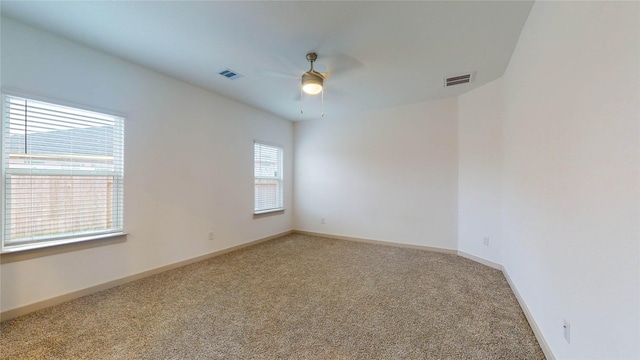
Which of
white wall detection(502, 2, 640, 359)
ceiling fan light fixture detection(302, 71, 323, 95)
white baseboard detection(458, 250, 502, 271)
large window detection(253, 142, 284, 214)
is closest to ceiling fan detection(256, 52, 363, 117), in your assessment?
ceiling fan light fixture detection(302, 71, 323, 95)

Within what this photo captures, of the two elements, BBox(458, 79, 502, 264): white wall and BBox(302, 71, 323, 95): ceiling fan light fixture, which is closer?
BBox(302, 71, 323, 95): ceiling fan light fixture

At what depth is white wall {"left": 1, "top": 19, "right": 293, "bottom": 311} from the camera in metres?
2.13

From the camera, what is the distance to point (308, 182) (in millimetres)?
5250

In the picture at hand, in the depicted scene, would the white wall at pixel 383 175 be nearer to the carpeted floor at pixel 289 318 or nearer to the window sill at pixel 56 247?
the carpeted floor at pixel 289 318

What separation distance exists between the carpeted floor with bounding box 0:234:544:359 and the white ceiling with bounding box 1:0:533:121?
8.42 feet

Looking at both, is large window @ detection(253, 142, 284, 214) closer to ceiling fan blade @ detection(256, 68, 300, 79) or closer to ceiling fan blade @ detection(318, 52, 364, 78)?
ceiling fan blade @ detection(256, 68, 300, 79)

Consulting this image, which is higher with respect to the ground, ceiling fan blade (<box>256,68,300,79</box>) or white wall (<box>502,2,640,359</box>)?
ceiling fan blade (<box>256,68,300,79</box>)

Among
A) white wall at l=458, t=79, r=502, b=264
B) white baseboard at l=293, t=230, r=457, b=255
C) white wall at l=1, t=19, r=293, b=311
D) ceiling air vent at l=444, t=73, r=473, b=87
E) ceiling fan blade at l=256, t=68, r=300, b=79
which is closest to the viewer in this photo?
white wall at l=1, t=19, r=293, b=311

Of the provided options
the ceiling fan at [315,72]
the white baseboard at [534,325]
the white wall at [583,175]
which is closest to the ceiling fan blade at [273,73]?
the ceiling fan at [315,72]

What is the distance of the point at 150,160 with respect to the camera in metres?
2.94

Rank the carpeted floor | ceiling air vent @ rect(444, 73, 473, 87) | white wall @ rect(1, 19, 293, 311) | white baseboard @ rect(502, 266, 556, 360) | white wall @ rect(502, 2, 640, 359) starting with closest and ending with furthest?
white wall @ rect(502, 2, 640, 359) → white baseboard @ rect(502, 266, 556, 360) → the carpeted floor → white wall @ rect(1, 19, 293, 311) → ceiling air vent @ rect(444, 73, 473, 87)

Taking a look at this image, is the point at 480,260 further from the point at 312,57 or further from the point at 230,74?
the point at 230,74

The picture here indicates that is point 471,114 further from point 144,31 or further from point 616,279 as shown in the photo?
point 144,31

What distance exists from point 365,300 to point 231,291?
4.71 feet
